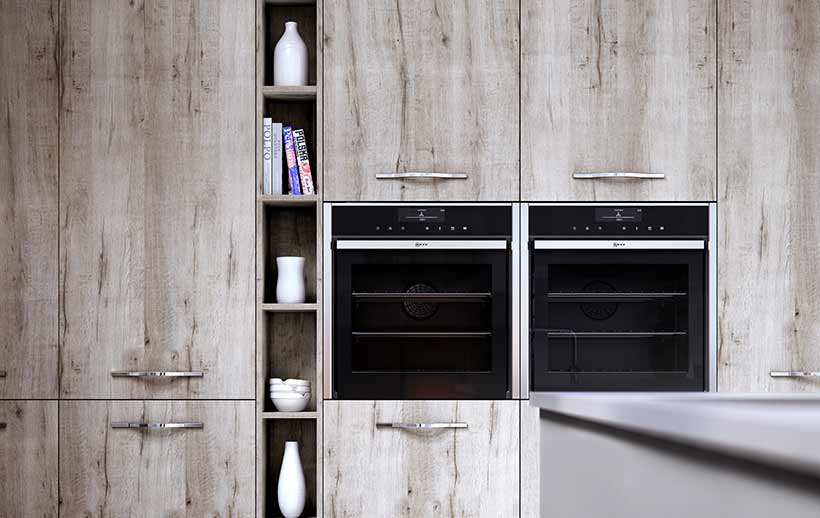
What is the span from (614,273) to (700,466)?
237cm

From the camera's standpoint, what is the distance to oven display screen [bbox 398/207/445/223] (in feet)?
8.95

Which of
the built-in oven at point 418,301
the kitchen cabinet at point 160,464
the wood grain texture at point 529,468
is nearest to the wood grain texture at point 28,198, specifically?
the kitchen cabinet at point 160,464

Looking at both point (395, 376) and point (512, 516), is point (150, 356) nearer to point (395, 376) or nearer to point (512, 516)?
point (395, 376)

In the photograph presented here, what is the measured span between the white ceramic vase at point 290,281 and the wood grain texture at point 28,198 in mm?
699

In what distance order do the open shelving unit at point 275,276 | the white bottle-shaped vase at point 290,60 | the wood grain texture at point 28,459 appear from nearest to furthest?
the wood grain texture at point 28,459 < the white bottle-shaped vase at point 290,60 < the open shelving unit at point 275,276

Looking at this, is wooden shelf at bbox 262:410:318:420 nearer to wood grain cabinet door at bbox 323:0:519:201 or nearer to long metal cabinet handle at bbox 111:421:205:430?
long metal cabinet handle at bbox 111:421:205:430

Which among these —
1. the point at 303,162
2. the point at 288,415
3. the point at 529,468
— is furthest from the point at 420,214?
the point at 529,468

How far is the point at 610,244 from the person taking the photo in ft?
8.97

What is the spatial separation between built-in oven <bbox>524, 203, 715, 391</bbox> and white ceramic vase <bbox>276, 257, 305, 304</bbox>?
74cm

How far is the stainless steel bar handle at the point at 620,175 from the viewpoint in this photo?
8.84 ft

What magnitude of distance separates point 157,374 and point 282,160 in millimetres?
781

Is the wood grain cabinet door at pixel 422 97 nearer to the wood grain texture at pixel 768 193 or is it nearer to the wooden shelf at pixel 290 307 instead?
the wooden shelf at pixel 290 307

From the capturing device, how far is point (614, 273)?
2.75 metres

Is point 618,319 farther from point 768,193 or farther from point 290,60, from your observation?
point 290,60
